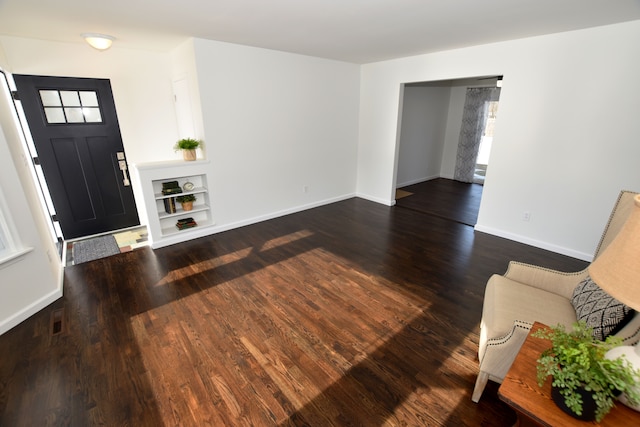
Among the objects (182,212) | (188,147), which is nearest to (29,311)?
(182,212)

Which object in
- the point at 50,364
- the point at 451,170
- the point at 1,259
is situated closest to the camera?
the point at 50,364

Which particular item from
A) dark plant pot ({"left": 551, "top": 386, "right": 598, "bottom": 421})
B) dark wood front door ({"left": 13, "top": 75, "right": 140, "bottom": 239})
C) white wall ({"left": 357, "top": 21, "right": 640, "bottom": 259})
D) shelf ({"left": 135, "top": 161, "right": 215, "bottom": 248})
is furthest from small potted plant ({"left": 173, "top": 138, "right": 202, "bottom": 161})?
dark plant pot ({"left": 551, "top": 386, "right": 598, "bottom": 421})

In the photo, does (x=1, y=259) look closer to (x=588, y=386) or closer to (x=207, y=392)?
(x=207, y=392)

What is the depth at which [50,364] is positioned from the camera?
2.01 metres

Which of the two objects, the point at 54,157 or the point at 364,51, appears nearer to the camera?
the point at 54,157

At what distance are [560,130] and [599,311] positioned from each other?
270 cm

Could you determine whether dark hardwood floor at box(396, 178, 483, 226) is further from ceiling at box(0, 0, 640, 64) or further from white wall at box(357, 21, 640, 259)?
ceiling at box(0, 0, 640, 64)

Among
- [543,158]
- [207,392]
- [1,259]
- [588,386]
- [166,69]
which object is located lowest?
[207,392]

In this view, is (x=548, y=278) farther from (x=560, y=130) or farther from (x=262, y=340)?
(x=560, y=130)

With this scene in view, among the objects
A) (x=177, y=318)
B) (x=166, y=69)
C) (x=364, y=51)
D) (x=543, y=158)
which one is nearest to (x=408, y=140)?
(x=364, y=51)

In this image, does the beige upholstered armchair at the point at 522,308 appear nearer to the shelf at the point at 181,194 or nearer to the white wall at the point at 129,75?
the shelf at the point at 181,194

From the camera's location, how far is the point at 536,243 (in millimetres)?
3760

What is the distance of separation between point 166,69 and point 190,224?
2.31 m

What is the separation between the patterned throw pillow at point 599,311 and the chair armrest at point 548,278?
11 cm
